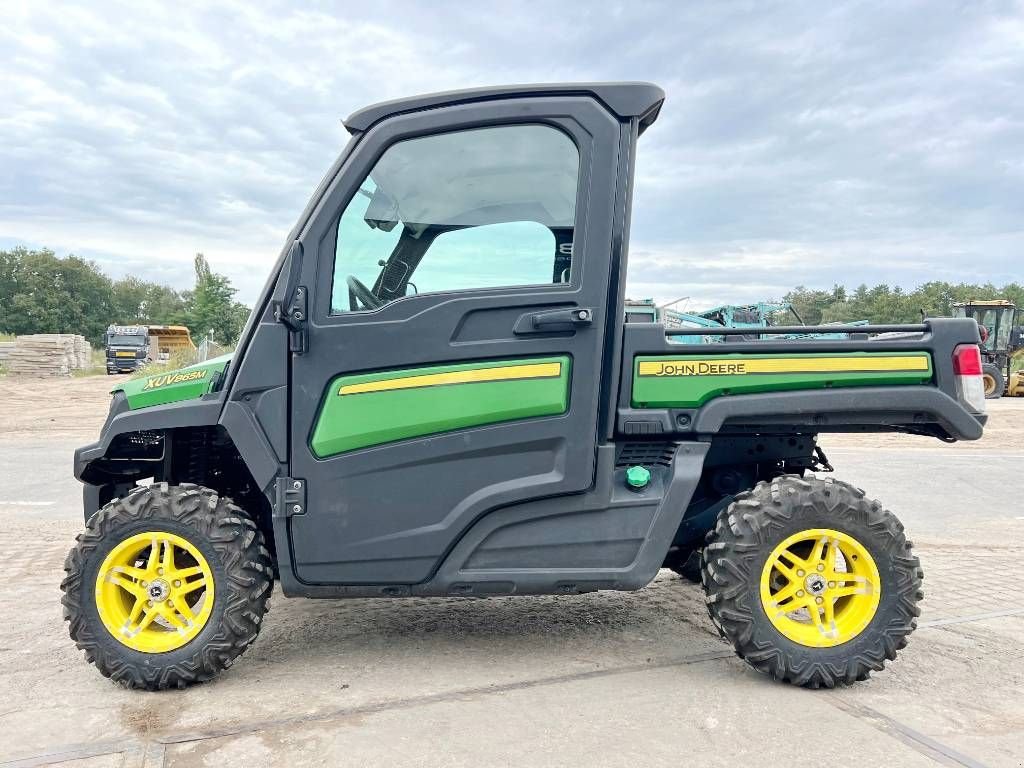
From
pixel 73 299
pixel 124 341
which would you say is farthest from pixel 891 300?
pixel 73 299

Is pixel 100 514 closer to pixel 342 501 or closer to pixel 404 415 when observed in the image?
pixel 342 501

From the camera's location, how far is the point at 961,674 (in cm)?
325

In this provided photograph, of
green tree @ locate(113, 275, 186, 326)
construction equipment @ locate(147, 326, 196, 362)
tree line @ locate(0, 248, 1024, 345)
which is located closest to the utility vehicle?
construction equipment @ locate(147, 326, 196, 362)

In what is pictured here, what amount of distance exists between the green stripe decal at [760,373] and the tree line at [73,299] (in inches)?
2242

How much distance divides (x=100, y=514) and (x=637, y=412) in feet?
7.41

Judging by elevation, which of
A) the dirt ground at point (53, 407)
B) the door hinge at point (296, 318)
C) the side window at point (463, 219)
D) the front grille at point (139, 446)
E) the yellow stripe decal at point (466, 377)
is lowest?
the dirt ground at point (53, 407)

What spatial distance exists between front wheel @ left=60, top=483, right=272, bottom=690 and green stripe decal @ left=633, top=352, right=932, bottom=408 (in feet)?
5.88

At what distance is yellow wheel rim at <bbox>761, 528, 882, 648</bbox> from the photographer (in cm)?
318

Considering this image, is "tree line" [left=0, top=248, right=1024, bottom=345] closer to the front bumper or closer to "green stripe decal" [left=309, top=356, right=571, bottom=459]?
the front bumper

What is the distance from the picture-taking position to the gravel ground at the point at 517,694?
8.50 ft

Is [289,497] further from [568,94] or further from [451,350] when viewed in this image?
[568,94]

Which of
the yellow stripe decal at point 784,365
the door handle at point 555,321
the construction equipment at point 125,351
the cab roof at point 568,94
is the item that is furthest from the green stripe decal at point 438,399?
the construction equipment at point 125,351

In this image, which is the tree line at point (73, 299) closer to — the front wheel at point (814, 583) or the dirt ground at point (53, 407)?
the dirt ground at point (53, 407)

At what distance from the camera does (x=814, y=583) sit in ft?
10.6
